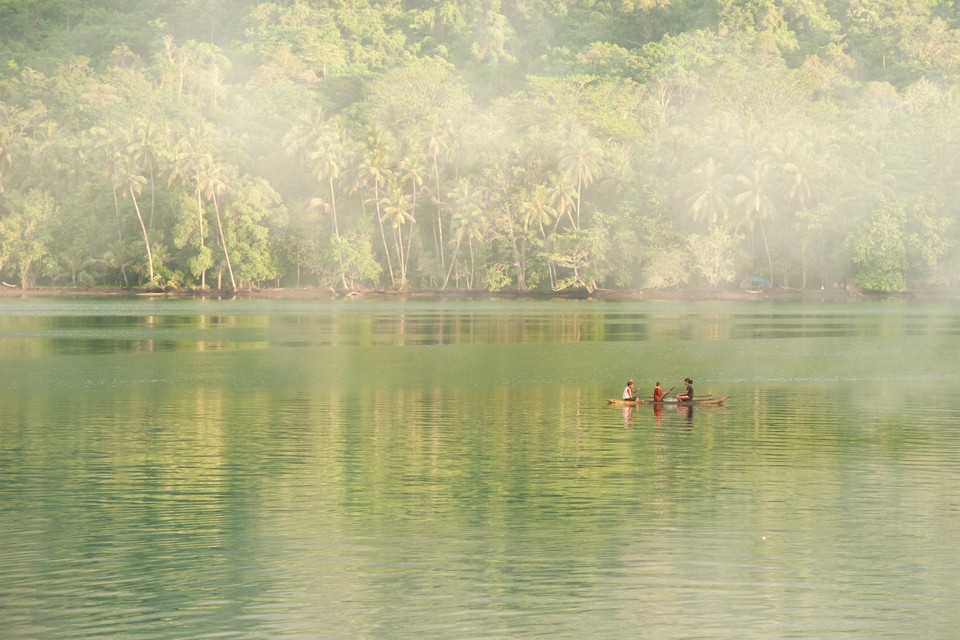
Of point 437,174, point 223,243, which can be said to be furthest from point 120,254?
point 437,174

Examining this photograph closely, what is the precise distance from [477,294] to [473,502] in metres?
115

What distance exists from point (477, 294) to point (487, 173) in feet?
38.6

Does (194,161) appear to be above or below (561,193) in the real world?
above

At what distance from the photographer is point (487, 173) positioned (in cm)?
13600

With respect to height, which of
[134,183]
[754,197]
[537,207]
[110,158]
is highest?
[110,158]

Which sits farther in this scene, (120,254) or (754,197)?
(120,254)

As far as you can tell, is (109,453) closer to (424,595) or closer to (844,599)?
(424,595)

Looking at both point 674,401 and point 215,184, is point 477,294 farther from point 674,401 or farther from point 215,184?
point 674,401

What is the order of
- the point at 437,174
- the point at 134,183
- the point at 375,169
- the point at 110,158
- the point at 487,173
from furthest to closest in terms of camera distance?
the point at 437,174 < the point at 487,173 < the point at 110,158 < the point at 375,169 < the point at 134,183

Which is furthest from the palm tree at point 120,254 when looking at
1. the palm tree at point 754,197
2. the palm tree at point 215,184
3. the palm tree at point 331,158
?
the palm tree at point 754,197

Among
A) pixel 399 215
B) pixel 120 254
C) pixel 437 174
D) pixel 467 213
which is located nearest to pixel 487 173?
pixel 467 213

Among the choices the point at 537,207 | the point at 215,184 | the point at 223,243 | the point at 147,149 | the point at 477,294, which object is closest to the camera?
the point at 215,184

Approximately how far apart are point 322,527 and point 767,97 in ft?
436

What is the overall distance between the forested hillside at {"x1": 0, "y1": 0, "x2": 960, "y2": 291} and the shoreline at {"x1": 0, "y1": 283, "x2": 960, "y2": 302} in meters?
1.38
